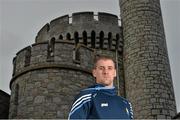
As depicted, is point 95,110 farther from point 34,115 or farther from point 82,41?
point 82,41

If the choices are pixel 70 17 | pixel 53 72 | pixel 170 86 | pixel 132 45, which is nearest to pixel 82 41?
pixel 70 17

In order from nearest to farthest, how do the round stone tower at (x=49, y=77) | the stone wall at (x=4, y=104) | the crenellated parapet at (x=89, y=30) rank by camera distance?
the round stone tower at (x=49, y=77)
the stone wall at (x=4, y=104)
the crenellated parapet at (x=89, y=30)

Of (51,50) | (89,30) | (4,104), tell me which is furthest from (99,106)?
(89,30)

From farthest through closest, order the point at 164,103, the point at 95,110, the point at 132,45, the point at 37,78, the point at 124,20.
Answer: the point at 124,20 → the point at 132,45 → the point at 164,103 → the point at 37,78 → the point at 95,110

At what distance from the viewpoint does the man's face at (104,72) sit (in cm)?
222

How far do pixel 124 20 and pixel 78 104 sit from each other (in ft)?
42.5

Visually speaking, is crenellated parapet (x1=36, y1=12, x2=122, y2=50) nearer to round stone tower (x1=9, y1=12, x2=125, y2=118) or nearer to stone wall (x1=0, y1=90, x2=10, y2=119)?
stone wall (x1=0, y1=90, x2=10, y2=119)

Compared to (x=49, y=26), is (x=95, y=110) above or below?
below

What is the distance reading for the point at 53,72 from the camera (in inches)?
330

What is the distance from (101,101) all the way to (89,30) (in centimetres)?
1310

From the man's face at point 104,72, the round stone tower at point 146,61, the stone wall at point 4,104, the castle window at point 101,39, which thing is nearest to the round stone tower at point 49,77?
the stone wall at point 4,104

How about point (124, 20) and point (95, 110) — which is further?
point (124, 20)

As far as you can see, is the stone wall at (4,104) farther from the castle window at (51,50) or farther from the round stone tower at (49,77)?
the castle window at (51,50)

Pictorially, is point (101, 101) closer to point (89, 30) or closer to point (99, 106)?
point (99, 106)
